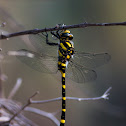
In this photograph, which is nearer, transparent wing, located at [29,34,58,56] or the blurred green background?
transparent wing, located at [29,34,58,56]

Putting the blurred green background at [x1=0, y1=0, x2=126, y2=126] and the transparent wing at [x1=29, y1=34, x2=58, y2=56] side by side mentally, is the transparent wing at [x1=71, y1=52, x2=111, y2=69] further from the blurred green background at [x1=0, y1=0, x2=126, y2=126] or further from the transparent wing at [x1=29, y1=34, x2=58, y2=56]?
the blurred green background at [x1=0, y1=0, x2=126, y2=126]

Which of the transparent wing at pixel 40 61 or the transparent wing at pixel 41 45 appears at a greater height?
the transparent wing at pixel 41 45

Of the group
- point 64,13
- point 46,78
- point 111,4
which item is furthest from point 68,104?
point 111,4

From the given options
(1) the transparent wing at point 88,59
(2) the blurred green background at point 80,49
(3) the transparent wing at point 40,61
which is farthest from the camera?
(2) the blurred green background at point 80,49

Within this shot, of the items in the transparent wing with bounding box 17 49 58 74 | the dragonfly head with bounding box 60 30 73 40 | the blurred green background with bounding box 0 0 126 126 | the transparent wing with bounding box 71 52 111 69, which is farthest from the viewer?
the blurred green background with bounding box 0 0 126 126

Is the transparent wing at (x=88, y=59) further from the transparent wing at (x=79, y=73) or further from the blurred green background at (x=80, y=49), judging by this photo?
the blurred green background at (x=80, y=49)

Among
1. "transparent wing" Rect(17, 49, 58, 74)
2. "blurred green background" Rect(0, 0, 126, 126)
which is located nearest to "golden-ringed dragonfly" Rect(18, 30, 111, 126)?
"transparent wing" Rect(17, 49, 58, 74)

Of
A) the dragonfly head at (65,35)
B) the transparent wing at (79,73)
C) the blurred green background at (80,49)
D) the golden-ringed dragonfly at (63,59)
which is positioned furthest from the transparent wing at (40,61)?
the blurred green background at (80,49)

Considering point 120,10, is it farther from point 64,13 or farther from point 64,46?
point 64,46
